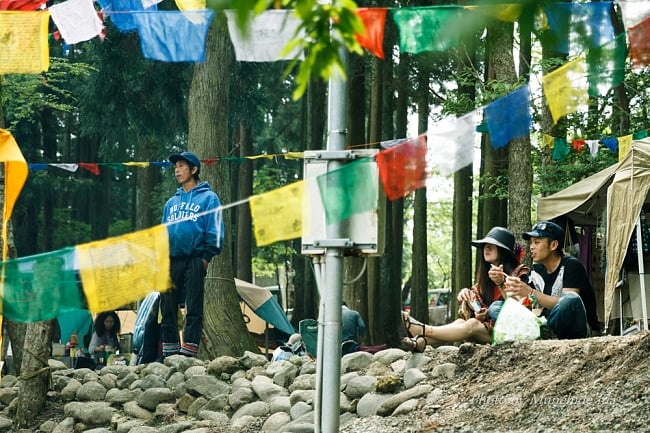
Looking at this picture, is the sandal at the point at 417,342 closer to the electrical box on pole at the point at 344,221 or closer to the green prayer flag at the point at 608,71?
the electrical box on pole at the point at 344,221

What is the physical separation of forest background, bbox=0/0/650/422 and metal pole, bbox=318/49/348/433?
189 inches

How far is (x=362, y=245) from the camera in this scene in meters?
7.02

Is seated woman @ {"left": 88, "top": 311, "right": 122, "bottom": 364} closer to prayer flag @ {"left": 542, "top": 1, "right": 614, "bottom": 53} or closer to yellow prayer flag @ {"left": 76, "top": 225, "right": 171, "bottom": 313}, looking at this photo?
yellow prayer flag @ {"left": 76, "top": 225, "right": 171, "bottom": 313}

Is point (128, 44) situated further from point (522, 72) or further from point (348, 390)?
point (348, 390)

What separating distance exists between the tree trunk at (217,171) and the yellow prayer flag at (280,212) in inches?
222

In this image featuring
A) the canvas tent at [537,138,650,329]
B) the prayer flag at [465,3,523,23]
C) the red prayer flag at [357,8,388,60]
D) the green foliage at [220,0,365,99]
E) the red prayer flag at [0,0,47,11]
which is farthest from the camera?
the canvas tent at [537,138,650,329]

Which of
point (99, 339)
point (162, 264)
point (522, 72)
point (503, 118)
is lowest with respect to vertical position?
point (99, 339)

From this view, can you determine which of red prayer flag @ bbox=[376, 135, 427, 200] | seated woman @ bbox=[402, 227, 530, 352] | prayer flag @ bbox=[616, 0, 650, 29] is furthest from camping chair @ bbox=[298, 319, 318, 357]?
prayer flag @ bbox=[616, 0, 650, 29]

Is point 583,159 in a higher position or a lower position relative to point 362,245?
higher

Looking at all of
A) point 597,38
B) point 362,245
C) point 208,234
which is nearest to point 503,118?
point 362,245

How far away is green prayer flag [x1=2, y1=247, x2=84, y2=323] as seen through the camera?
705cm

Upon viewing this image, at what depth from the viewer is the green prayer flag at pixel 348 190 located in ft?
23.1

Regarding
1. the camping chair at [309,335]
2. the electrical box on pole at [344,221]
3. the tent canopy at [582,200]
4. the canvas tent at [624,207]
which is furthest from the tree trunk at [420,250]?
the electrical box on pole at [344,221]

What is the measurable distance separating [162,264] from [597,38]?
3.09 m
